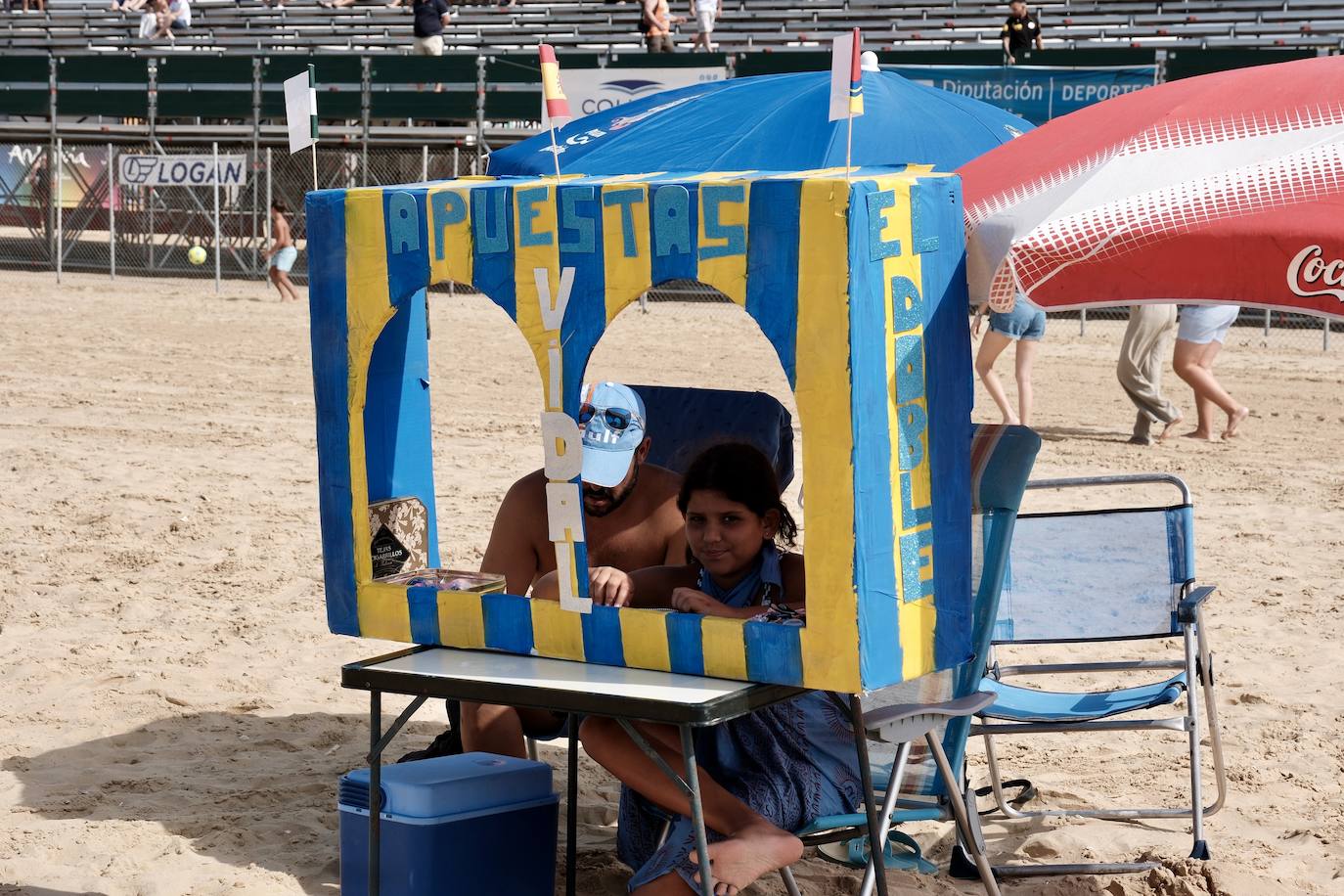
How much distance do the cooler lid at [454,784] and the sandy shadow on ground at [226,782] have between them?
0.51 m

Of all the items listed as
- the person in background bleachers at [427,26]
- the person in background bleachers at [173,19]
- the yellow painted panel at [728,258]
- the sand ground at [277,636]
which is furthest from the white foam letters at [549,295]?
the person in background bleachers at [173,19]

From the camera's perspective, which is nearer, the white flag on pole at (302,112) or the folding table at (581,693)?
the folding table at (581,693)

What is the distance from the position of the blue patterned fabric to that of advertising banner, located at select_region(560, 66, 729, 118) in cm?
1584

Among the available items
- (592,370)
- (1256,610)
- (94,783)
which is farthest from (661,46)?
(94,783)

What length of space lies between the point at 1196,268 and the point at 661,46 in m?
19.8

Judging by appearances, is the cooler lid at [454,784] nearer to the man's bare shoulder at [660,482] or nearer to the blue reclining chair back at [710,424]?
the man's bare shoulder at [660,482]

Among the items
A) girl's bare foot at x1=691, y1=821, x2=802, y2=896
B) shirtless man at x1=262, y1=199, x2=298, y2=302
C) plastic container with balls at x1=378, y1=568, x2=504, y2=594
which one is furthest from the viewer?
shirtless man at x1=262, y1=199, x2=298, y2=302

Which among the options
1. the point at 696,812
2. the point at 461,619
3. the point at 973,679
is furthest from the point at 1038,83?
the point at 696,812

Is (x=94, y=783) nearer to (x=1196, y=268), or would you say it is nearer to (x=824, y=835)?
(x=824, y=835)

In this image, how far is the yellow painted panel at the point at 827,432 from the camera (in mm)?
2953

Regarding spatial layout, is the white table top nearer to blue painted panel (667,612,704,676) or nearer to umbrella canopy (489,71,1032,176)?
blue painted panel (667,612,704,676)

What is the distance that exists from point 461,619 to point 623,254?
3.03 ft

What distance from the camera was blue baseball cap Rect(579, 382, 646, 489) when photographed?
3834mm

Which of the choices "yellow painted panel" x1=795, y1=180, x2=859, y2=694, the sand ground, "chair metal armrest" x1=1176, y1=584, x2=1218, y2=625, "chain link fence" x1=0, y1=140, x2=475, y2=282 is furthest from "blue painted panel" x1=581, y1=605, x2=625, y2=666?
"chain link fence" x1=0, y1=140, x2=475, y2=282
